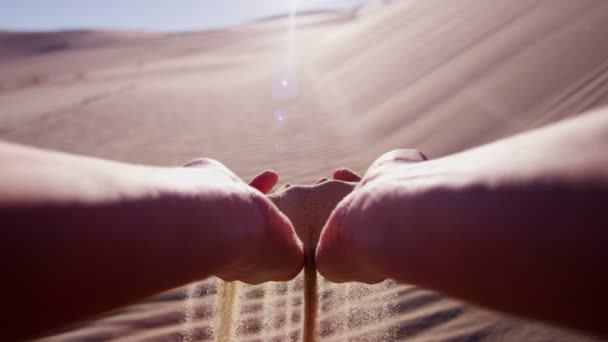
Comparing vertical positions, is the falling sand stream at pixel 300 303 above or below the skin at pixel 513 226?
below

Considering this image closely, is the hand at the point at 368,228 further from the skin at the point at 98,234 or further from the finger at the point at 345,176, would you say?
the finger at the point at 345,176

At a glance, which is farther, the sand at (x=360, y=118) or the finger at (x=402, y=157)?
the sand at (x=360, y=118)

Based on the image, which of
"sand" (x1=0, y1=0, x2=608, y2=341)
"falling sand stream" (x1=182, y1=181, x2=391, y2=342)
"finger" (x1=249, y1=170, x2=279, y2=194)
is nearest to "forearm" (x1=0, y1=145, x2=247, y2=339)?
"falling sand stream" (x1=182, y1=181, x2=391, y2=342)

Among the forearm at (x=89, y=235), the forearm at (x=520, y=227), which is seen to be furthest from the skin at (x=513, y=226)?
the forearm at (x=89, y=235)

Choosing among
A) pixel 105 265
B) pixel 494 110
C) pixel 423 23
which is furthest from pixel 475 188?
pixel 423 23

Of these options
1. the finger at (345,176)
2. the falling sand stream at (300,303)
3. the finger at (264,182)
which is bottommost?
the falling sand stream at (300,303)

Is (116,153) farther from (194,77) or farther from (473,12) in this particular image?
(194,77)

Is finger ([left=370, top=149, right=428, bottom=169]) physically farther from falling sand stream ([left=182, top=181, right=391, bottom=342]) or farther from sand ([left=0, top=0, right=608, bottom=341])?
sand ([left=0, top=0, right=608, bottom=341])
